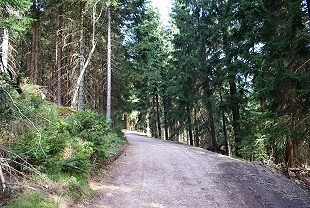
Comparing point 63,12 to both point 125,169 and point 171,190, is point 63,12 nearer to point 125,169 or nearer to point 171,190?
point 125,169

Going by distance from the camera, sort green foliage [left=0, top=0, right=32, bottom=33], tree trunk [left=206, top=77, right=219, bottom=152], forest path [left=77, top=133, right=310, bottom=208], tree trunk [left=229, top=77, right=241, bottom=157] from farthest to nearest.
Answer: tree trunk [left=206, top=77, right=219, bottom=152] < tree trunk [left=229, top=77, right=241, bottom=157] < green foliage [left=0, top=0, right=32, bottom=33] < forest path [left=77, top=133, right=310, bottom=208]

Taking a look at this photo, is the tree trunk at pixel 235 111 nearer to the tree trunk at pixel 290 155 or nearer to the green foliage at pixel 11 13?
the tree trunk at pixel 290 155

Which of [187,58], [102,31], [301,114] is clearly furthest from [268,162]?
[102,31]

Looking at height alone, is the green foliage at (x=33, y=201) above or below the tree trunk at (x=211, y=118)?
below

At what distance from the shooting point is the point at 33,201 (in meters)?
5.13

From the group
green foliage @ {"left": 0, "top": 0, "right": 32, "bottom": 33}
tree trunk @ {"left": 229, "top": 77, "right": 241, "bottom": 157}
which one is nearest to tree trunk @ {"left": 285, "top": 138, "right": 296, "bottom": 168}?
tree trunk @ {"left": 229, "top": 77, "right": 241, "bottom": 157}

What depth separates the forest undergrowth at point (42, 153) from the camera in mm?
4910

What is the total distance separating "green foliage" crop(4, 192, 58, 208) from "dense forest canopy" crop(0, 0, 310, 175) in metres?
1.50

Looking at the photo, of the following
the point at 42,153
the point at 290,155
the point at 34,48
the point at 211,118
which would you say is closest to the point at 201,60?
the point at 211,118

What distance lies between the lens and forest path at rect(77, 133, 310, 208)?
6.84 meters

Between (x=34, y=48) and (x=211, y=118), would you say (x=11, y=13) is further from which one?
(x=211, y=118)

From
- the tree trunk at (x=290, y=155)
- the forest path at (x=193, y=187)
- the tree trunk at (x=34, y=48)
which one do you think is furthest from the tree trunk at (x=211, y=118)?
the tree trunk at (x=34, y=48)

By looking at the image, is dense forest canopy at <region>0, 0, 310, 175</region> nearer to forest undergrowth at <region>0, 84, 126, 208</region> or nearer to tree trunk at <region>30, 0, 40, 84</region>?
tree trunk at <region>30, 0, 40, 84</region>

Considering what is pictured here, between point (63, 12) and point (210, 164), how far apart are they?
1363 cm
